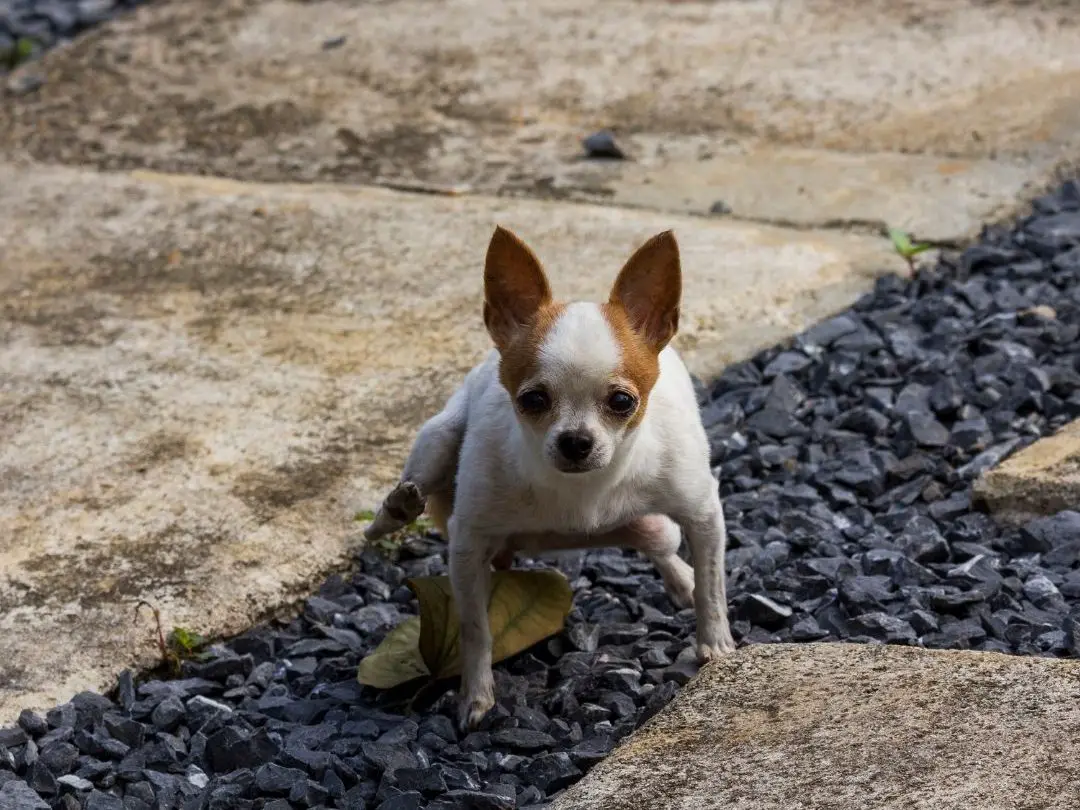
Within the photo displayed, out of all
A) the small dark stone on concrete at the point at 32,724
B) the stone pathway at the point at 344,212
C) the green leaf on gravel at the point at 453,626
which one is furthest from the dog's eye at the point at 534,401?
the small dark stone on concrete at the point at 32,724

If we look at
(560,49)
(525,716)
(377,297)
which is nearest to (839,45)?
(560,49)

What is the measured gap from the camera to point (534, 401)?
115 inches

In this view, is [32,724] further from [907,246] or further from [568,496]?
[907,246]

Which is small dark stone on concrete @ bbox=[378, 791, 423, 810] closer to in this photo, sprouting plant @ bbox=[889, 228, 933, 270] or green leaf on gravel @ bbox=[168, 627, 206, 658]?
green leaf on gravel @ bbox=[168, 627, 206, 658]

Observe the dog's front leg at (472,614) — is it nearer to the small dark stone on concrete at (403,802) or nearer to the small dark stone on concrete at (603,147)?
the small dark stone on concrete at (403,802)

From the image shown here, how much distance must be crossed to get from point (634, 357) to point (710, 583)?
1.89 feet

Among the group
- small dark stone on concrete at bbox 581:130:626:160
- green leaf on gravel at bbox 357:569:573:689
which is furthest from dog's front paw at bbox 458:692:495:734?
small dark stone on concrete at bbox 581:130:626:160

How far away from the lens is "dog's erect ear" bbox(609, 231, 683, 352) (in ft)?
9.82

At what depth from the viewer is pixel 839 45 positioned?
6.72 meters

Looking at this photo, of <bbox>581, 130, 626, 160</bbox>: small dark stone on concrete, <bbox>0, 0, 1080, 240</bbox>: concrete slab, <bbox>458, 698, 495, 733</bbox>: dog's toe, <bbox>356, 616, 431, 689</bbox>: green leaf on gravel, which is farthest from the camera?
<bbox>581, 130, 626, 160</bbox>: small dark stone on concrete

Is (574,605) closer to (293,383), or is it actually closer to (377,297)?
(293,383)

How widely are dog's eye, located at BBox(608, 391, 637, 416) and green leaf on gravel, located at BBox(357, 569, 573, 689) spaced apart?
24.8 inches

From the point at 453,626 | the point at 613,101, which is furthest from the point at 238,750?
the point at 613,101

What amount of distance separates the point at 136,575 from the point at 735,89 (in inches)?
148
